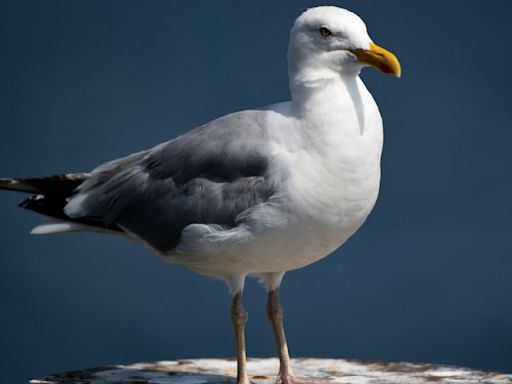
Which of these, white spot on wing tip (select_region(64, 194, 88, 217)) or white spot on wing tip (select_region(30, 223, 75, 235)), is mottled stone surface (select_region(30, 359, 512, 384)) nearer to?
white spot on wing tip (select_region(30, 223, 75, 235))

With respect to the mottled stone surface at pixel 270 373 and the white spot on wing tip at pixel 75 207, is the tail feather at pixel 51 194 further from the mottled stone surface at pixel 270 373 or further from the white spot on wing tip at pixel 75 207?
the mottled stone surface at pixel 270 373

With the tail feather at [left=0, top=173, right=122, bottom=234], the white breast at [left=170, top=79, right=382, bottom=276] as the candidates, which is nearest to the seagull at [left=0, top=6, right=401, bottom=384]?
the white breast at [left=170, top=79, right=382, bottom=276]

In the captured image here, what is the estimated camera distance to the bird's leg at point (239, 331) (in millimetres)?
6086

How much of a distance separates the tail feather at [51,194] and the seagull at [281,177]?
311 millimetres

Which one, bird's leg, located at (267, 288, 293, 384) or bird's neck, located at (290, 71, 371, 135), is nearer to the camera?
bird's neck, located at (290, 71, 371, 135)

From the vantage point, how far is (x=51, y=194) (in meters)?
6.55

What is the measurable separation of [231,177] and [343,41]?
0.90 meters

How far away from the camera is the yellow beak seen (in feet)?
18.3

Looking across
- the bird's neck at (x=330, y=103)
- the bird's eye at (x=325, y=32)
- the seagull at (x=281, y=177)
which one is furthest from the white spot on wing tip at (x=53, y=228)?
the bird's eye at (x=325, y=32)

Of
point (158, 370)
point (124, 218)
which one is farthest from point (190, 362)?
point (124, 218)

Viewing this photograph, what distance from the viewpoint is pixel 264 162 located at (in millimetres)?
5785

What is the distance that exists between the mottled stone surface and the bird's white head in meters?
1.77

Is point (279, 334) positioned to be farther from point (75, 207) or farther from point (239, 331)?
point (75, 207)

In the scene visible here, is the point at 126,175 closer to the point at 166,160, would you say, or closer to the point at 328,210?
the point at 166,160
